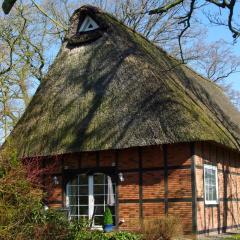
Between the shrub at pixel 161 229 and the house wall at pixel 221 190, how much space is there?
1494 mm

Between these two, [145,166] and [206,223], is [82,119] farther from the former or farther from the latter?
[206,223]

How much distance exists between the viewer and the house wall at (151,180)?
12656mm

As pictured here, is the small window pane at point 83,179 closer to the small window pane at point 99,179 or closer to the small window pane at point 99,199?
the small window pane at point 99,179

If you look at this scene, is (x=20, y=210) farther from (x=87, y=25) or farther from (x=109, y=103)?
(x=87, y=25)

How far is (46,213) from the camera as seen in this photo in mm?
9695

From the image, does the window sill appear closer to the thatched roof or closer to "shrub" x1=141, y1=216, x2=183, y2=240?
the thatched roof

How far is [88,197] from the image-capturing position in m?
13.9

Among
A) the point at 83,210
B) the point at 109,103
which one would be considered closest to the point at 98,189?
the point at 83,210

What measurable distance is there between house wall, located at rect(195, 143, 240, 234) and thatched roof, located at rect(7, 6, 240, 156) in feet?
2.15

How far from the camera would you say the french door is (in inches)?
542

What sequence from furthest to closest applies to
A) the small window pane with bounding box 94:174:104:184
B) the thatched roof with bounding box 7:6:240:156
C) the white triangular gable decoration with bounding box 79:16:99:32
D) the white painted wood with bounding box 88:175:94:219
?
the white triangular gable decoration with bounding box 79:16:99:32
the small window pane with bounding box 94:174:104:184
the white painted wood with bounding box 88:175:94:219
the thatched roof with bounding box 7:6:240:156

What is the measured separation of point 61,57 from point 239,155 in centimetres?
731

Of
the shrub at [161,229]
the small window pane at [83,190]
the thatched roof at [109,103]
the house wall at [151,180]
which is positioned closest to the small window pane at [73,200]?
the small window pane at [83,190]

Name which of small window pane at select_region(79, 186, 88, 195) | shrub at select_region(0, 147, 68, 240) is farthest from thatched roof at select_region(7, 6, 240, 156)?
shrub at select_region(0, 147, 68, 240)
